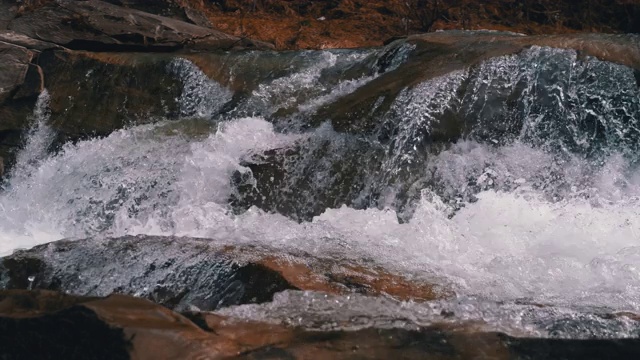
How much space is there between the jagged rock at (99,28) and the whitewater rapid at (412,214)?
4.76 feet

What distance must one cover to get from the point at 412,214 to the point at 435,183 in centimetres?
33

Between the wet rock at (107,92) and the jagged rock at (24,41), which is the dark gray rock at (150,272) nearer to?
the wet rock at (107,92)

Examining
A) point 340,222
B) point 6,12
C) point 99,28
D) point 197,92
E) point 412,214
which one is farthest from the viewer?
point 6,12

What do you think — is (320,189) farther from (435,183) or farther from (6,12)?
(6,12)

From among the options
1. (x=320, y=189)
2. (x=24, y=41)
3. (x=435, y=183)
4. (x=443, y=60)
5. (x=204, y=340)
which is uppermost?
(x=443, y=60)

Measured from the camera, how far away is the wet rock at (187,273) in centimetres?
369

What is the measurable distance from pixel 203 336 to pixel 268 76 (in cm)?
518

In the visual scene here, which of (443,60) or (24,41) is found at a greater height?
(443,60)

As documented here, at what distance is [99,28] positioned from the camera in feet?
27.8

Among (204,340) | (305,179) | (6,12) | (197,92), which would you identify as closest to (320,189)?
(305,179)

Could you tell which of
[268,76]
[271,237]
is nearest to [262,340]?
[271,237]

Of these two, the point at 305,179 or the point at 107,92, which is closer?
the point at 305,179

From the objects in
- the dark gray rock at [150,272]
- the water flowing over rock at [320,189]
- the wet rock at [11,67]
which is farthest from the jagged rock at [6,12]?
the dark gray rock at [150,272]

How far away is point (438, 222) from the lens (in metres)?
5.13
